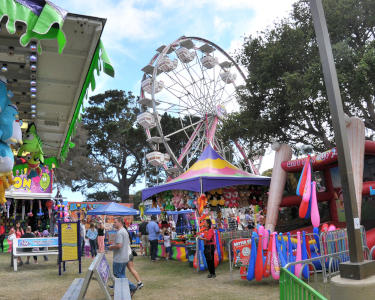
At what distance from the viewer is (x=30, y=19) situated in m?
2.52

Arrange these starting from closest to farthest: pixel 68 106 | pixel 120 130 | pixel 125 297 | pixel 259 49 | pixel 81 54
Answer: pixel 81 54 < pixel 68 106 < pixel 125 297 < pixel 259 49 < pixel 120 130

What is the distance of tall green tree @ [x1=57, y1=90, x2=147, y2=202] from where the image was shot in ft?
122

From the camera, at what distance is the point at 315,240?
23.7 feet

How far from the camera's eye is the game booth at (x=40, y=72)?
2543mm

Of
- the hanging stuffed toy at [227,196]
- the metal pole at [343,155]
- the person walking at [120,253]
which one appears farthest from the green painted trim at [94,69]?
the hanging stuffed toy at [227,196]

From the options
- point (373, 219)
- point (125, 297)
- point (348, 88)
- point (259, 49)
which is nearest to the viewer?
point (125, 297)

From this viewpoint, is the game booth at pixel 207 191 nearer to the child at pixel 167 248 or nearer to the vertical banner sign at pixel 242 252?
the child at pixel 167 248

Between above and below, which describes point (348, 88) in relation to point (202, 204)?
above

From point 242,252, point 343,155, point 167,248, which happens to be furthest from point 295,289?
point 167,248

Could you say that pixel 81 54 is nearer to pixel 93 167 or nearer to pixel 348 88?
pixel 348 88

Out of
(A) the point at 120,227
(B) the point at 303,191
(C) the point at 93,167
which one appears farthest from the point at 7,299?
(C) the point at 93,167

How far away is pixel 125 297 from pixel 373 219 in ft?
28.8

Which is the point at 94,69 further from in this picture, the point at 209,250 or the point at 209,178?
the point at 209,178

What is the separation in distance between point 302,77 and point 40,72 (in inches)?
440
